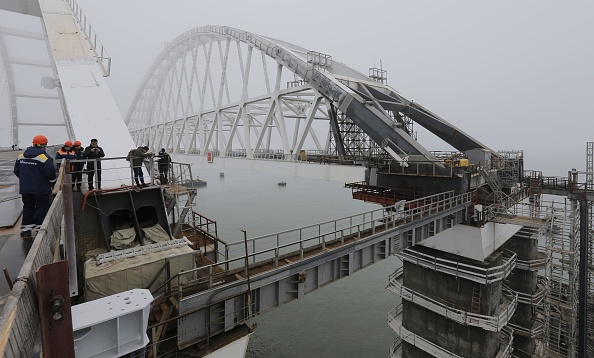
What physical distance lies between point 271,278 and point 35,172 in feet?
17.0

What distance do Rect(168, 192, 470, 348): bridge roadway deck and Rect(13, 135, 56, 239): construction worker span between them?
2.83 m

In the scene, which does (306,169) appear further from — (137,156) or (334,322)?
(137,156)

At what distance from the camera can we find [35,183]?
202 inches

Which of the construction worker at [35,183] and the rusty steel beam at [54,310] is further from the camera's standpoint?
the construction worker at [35,183]

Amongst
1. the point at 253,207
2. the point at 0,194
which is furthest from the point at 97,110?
the point at 253,207

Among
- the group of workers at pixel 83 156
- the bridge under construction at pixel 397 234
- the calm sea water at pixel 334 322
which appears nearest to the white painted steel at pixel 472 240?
the bridge under construction at pixel 397 234

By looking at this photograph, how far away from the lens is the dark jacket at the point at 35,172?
16.7 ft

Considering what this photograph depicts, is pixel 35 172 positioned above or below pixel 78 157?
below

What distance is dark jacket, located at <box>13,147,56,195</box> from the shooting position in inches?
200

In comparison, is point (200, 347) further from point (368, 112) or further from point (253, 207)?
point (253, 207)

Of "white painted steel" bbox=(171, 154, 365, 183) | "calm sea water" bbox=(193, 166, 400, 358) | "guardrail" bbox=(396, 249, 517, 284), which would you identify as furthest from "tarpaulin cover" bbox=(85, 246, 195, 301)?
"calm sea water" bbox=(193, 166, 400, 358)

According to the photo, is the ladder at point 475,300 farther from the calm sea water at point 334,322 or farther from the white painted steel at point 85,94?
the white painted steel at point 85,94

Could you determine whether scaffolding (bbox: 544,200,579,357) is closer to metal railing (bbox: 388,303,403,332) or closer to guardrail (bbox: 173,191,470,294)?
guardrail (bbox: 173,191,470,294)

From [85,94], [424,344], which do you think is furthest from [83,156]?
[424,344]
